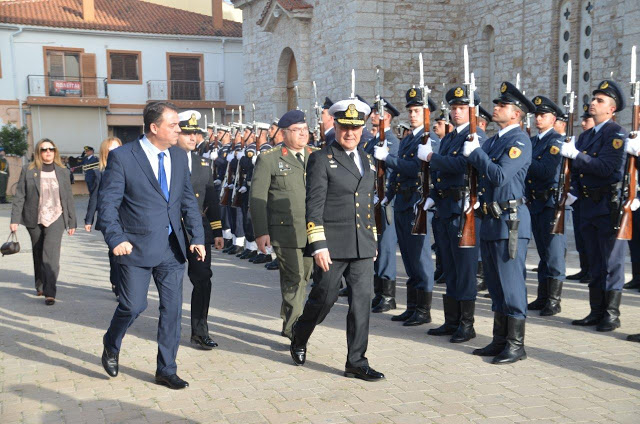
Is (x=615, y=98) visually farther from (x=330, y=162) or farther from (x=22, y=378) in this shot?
(x=22, y=378)

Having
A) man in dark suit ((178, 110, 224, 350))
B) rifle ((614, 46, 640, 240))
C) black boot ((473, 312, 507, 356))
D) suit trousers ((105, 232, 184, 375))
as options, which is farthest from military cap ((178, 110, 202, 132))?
rifle ((614, 46, 640, 240))

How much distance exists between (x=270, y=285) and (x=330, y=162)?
175 inches

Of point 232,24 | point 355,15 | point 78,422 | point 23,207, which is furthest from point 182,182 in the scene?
point 232,24

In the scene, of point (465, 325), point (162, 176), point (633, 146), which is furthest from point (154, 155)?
point (633, 146)

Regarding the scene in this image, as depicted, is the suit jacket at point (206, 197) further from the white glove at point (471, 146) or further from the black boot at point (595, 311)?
the black boot at point (595, 311)

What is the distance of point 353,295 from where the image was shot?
17.5 ft

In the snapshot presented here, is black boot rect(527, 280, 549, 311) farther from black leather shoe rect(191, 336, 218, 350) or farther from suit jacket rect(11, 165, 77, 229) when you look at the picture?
suit jacket rect(11, 165, 77, 229)

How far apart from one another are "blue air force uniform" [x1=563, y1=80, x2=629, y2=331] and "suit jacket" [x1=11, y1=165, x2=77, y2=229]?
585 centimetres

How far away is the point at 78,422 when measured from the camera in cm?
454

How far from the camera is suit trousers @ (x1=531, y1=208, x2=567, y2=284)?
741 cm

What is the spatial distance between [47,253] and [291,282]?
3692mm

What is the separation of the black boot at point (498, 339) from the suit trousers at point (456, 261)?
53cm

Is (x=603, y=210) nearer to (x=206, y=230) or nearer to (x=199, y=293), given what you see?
(x=206, y=230)

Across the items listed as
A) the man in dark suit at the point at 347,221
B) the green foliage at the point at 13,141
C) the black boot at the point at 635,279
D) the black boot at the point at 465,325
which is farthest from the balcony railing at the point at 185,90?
the man in dark suit at the point at 347,221
